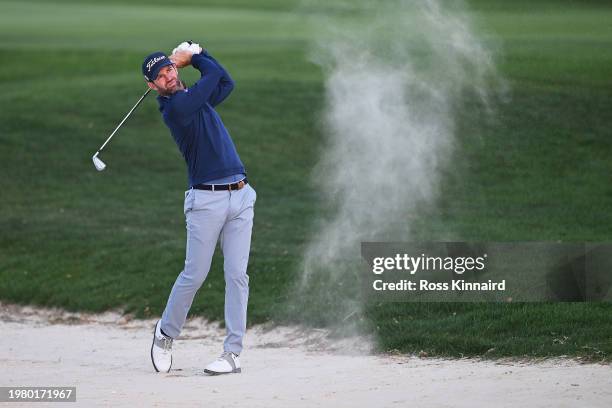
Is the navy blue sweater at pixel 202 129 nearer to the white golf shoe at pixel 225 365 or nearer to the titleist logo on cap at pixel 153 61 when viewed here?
the titleist logo on cap at pixel 153 61

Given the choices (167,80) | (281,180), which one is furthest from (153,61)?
(281,180)

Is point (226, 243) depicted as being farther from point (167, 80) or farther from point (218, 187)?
point (167, 80)

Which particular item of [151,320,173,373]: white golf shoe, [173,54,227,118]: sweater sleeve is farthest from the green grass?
[173,54,227,118]: sweater sleeve

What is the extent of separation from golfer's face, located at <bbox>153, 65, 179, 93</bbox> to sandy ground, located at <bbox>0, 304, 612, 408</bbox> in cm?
196

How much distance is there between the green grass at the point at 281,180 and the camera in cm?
981

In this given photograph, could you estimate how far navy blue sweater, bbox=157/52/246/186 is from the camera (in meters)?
7.61

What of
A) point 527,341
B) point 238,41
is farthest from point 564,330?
point 238,41

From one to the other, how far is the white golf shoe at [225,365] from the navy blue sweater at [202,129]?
1.21 metres

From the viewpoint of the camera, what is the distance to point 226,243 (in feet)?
26.0

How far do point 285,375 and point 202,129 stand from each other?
1.76m

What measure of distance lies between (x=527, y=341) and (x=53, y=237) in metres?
7.52

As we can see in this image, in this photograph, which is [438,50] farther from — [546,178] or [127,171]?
[127,171]

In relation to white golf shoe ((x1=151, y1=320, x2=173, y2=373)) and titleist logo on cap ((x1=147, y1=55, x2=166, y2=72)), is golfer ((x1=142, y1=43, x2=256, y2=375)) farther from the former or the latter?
white golf shoe ((x1=151, y1=320, x2=173, y2=373))

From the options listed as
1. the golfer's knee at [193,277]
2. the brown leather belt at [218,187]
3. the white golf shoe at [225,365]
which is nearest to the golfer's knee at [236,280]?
the golfer's knee at [193,277]
